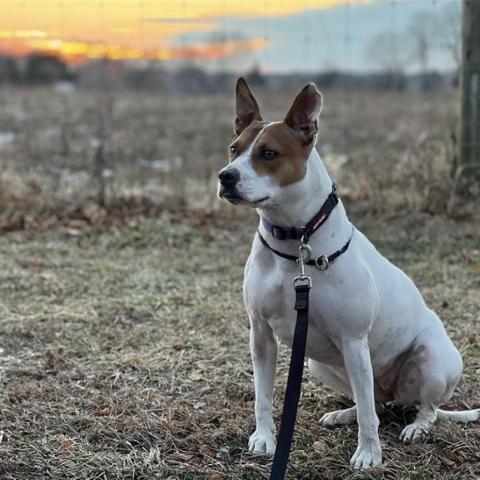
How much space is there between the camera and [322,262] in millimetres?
3029

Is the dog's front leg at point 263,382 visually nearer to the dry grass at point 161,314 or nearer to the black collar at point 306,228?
the dry grass at point 161,314

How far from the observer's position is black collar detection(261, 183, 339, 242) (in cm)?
305

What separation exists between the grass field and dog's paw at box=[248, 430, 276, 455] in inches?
1.5

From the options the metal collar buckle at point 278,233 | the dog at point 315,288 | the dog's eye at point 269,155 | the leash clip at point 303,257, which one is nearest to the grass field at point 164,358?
the dog at point 315,288

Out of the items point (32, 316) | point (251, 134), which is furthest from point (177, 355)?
point (251, 134)

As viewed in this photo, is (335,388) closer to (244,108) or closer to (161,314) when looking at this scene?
(244,108)

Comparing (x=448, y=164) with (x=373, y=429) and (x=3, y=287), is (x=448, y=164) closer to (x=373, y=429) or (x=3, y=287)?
(x=3, y=287)

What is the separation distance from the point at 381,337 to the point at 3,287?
11.0ft

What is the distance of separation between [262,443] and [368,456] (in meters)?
0.44

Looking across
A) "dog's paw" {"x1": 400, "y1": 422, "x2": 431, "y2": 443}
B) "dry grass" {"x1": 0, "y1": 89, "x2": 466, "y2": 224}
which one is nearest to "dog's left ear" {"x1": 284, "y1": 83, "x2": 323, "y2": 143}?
"dog's paw" {"x1": 400, "y1": 422, "x2": 431, "y2": 443}

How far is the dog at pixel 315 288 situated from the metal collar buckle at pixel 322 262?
0.01 m

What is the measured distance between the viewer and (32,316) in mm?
5148

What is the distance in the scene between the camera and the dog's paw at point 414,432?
3.46m

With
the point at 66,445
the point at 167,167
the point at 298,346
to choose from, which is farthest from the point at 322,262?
the point at 167,167
